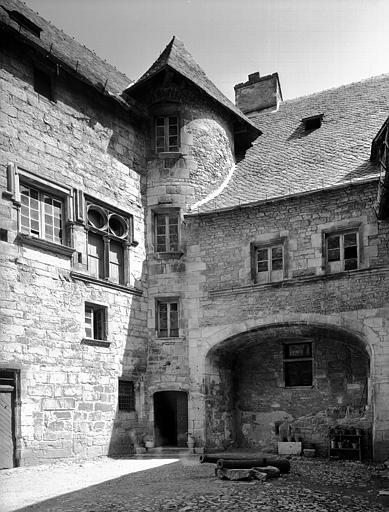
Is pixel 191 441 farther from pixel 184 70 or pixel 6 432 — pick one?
pixel 184 70

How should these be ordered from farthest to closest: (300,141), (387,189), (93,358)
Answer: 1. (300,141)
2. (93,358)
3. (387,189)

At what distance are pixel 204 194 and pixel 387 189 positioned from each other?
6.23 meters

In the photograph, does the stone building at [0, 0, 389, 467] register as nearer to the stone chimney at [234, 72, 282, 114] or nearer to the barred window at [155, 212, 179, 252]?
the barred window at [155, 212, 179, 252]

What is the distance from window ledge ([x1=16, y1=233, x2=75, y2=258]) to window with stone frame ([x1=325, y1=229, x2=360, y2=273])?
5799 mm

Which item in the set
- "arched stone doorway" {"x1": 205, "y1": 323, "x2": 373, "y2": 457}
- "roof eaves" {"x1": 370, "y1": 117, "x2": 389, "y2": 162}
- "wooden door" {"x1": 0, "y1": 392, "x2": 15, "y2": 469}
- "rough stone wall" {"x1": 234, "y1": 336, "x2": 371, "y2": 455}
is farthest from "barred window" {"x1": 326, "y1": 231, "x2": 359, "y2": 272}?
"wooden door" {"x1": 0, "y1": 392, "x2": 15, "y2": 469}

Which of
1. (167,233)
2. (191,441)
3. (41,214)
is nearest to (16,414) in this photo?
(41,214)

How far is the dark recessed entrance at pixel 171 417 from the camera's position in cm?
1571

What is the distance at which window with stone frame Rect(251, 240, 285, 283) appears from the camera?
49.5 feet

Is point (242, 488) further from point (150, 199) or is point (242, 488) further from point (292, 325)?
point (150, 199)

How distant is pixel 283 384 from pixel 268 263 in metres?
3.10

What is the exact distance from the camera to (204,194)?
55.1ft

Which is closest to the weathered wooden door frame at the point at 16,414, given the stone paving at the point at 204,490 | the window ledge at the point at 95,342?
the stone paving at the point at 204,490

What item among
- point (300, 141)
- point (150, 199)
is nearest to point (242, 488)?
point (150, 199)

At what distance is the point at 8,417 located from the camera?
11.9 metres
